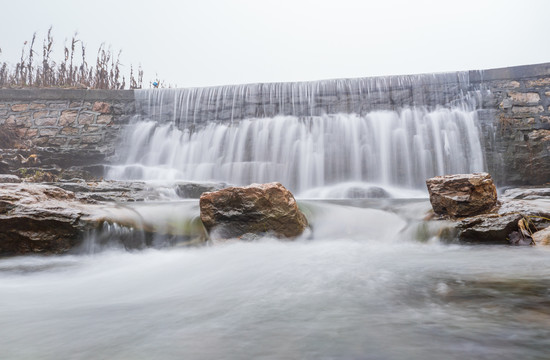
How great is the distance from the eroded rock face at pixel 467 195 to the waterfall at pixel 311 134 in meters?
3.33

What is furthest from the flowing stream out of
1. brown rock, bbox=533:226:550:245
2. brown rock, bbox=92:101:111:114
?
brown rock, bbox=92:101:111:114

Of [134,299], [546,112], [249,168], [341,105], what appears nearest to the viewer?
[134,299]

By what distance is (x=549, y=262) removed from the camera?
2348mm

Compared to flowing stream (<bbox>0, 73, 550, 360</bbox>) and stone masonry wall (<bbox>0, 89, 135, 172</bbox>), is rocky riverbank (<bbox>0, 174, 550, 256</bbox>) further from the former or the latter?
stone masonry wall (<bbox>0, 89, 135, 172</bbox>)

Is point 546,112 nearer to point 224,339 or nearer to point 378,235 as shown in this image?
point 378,235

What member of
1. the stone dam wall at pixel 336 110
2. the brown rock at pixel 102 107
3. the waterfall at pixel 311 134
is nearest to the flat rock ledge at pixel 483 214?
the waterfall at pixel 311 134

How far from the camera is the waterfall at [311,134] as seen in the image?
281 inches

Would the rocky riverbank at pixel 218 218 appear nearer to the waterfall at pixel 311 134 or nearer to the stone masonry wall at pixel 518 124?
the waterfall at pixel 311 134

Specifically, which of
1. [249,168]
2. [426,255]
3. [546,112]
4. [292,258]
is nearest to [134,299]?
[292,258]

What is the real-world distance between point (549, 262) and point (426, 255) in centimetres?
85

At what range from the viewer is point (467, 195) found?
138 inches

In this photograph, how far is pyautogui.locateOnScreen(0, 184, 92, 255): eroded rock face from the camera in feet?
9.89

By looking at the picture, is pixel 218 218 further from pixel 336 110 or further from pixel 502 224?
pixel 336 110

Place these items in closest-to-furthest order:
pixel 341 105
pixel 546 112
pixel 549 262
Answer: pixel 549 262 → pixel 546 112 → pixel 341 105
